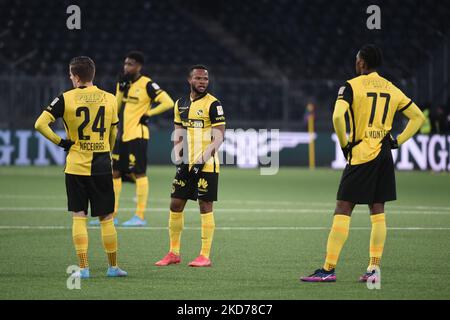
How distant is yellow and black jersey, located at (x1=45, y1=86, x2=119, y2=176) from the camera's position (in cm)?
949

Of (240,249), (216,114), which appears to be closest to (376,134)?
(216,114)

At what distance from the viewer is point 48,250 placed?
38.7 feet

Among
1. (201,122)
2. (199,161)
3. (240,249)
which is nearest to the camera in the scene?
(199,161)

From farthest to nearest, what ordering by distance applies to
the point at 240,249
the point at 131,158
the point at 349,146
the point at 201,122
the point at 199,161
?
the point at 131,158 < the point at 240,249 < the point at 201,122 < the point at 199,161 < the point at 349,146

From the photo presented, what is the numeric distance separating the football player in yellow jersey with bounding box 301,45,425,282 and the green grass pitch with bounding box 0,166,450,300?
A: 391mm

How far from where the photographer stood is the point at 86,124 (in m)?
9.56

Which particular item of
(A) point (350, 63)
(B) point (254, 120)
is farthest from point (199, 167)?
(A) point (350, 63)

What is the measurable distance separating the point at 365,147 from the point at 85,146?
2.68 metres

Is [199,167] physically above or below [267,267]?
above

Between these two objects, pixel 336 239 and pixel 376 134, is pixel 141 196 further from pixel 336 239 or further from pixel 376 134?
pixel 376 134

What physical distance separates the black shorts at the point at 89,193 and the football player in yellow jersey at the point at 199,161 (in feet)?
4.49

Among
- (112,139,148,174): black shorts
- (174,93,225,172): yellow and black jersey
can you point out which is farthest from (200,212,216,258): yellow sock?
(112,139,148,174): black shorts
